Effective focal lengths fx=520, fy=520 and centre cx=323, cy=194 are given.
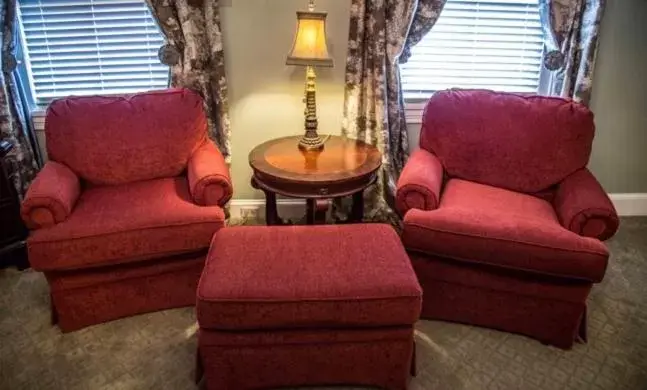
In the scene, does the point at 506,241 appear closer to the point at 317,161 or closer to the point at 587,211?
the point at 587,211

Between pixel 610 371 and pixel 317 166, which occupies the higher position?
pixel 317 166

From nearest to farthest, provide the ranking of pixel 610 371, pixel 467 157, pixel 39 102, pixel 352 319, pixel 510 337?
pixel 352 319, pixel 610 371, pixel 510 337, pixel 467 157, pixel 39 102

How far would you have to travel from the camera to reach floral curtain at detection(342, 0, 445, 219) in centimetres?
280

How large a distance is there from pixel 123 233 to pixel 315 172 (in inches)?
34.2

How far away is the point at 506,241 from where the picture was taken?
210cm

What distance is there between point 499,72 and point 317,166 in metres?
1.45

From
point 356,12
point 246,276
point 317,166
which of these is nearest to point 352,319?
point 246,276

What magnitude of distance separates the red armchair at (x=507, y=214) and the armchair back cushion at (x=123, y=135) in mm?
1182

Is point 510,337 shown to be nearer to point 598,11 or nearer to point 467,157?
point 467,157

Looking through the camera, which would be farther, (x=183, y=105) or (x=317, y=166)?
(x=183, y=105)

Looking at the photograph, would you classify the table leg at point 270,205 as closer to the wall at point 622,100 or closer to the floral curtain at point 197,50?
the floral curtain at point 197,50

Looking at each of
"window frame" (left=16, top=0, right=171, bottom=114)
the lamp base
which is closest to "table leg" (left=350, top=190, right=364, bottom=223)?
the lamp base

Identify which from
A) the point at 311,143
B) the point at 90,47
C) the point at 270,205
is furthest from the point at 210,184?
the point at 90,47

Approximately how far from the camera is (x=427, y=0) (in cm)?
281
